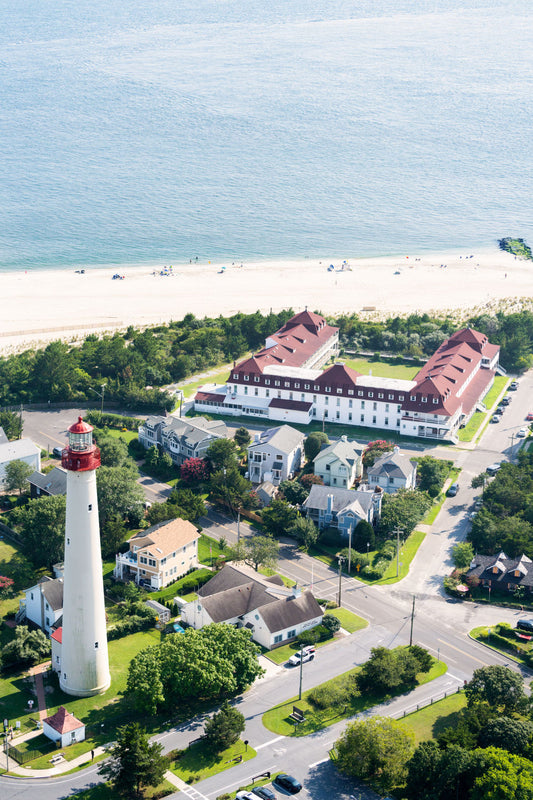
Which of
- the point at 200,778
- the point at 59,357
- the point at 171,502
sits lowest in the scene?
the point at 200,778

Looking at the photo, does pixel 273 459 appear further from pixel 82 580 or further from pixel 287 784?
pixel 287 784

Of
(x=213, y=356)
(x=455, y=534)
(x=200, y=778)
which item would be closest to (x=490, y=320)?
(x=213, y=356)

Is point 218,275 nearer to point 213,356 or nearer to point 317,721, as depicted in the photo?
point 213,356

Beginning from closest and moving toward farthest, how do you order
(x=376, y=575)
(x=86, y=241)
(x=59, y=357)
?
(x=376, y=575) → (x=59, y=357) → (x=86, y=241)

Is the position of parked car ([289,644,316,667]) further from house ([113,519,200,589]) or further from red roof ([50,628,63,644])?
red roof ([50,628,63,644])

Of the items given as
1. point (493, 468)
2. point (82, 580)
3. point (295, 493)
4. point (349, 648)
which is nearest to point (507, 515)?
point (493, 468)

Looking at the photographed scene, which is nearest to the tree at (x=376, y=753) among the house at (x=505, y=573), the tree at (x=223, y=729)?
the tree at (x=223, y=729)
